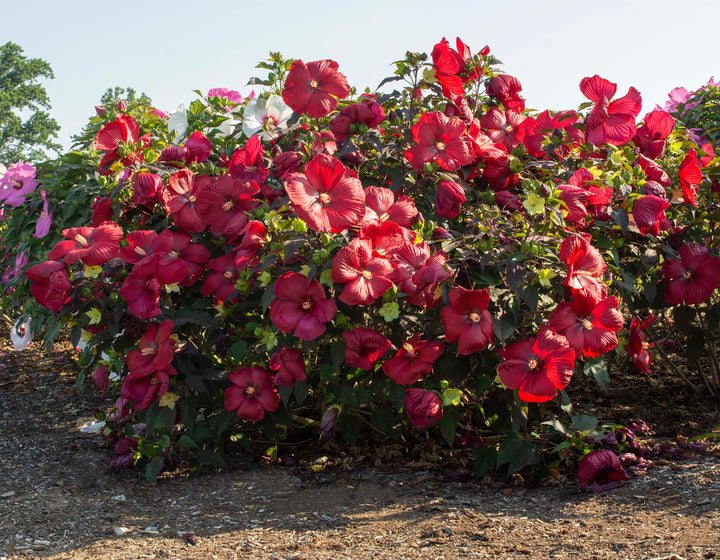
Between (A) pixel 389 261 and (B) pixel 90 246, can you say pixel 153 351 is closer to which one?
(B) pixel 90 246

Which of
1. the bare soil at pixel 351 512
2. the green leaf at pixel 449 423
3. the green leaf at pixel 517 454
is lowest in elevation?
the bare soil at pixel 351 512

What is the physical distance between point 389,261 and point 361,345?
254 mm

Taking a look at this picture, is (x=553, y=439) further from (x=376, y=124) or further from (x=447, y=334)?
(x=376, y=124)

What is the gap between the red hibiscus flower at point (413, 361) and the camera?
1967 mm

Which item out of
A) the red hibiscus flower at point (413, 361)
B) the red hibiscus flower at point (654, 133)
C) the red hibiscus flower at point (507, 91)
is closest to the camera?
the red hibiscus flower at point (413, 361)

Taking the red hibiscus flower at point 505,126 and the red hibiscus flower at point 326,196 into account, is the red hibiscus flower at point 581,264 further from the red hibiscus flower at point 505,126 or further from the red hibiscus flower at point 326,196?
Answer: the red hibiscus flower at point 505,126

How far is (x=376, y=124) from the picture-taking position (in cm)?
231

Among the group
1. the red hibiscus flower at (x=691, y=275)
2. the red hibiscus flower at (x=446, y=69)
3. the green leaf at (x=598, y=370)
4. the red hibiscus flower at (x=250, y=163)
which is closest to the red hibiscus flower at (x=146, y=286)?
the red hibiscus flower at (x=250, y=163)

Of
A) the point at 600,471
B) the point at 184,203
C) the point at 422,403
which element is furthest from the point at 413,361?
the point at 184,203

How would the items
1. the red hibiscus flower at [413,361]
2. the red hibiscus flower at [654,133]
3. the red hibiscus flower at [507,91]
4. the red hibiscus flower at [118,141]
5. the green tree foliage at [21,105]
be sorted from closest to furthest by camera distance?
the red hibiscus flower at [413,361], the red hibiscus flower at [118,141], the red hibiscus flower at [654,133], the red hibiscus flower at [507,91], the green tree foliage at [21,105]

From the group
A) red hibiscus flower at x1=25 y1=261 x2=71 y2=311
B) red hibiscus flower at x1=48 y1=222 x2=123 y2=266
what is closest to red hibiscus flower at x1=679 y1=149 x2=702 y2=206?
red hibiscus flower at x1=48 y1=222 x2=123 y2=266

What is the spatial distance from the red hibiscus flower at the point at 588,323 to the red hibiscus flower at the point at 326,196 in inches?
23.7

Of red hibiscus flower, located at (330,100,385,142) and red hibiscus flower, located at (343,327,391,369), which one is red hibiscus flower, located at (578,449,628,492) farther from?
red hibiscus flower, located at (330,100,385,142)

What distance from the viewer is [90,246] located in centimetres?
210
